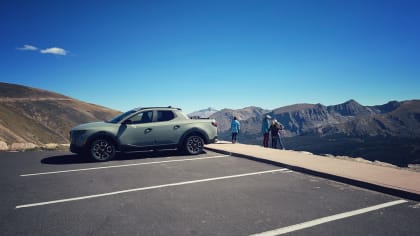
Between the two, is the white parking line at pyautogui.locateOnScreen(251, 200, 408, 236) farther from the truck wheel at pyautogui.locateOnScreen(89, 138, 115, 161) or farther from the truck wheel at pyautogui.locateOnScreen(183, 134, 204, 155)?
the truck wheel at pyautogui.locateOnScreen(89, 138, 115, 161)

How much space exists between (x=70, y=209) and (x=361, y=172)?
6567 millimetres

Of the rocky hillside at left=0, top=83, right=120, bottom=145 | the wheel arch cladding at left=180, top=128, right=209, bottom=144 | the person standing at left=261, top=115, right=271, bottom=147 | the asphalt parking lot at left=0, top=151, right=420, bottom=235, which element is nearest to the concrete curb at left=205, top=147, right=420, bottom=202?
the asphalt parking lot at left=0, top=151, right=420, bottom=235

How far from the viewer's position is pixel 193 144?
1091 centimetres

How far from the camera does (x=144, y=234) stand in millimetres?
Answer: 3736

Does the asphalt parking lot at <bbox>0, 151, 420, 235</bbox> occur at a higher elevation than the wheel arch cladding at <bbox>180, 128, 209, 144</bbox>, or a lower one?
lower

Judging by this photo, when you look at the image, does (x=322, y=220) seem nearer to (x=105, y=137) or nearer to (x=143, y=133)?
(x=143, y=133)

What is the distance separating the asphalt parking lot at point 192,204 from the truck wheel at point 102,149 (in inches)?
54.0

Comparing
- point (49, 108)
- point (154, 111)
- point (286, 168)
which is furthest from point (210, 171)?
point (49, 108)

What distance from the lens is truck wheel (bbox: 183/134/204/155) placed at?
424 inches

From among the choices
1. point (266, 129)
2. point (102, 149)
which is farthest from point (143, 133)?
point (266, 129)

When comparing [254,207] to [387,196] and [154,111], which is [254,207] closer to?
[387,196]

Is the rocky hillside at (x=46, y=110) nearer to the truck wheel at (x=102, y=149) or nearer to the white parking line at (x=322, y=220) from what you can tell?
the truck wheel at (x=102, y=149)

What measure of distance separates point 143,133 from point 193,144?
200 centimetres

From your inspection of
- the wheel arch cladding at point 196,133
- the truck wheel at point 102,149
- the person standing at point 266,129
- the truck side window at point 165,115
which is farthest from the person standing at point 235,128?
the truck wheel at point 102,149
